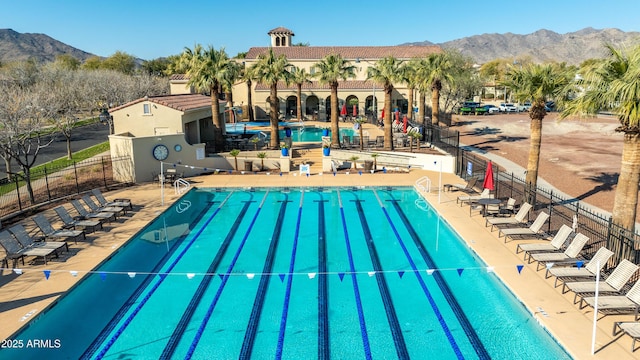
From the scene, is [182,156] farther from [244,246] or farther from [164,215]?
[244,246]

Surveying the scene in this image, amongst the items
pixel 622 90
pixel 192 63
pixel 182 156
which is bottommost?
pixel 182 156

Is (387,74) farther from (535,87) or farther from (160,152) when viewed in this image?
(160,152)

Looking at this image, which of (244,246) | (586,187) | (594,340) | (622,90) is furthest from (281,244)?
(586,187)

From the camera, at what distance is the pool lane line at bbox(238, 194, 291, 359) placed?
390 inches

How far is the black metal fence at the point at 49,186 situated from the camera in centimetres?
1898

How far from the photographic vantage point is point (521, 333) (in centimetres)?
1006

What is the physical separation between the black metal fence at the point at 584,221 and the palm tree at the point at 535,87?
1.13 meters

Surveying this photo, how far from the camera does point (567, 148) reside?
32688mm

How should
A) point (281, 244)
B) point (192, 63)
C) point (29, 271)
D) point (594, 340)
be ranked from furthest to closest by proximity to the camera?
point (192, 63) → point (281, 244) → point (29, 271) → point (594, 340)

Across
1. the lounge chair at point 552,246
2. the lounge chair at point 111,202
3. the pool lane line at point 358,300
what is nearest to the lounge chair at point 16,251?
the lounge chair at point 111,202

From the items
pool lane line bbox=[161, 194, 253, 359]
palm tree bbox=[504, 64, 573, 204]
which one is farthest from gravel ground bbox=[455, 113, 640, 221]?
pool lane line bbox=[161, 194, 253, 359]

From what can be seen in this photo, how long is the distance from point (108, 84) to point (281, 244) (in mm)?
47173

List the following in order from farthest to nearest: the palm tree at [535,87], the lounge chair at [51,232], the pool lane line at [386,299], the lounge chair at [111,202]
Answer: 1. the lounge chair at [111,202]
2. the palm tree at [535,87]
3. the lounge chair at [51,232]
4. the pool lane line at [386,299]

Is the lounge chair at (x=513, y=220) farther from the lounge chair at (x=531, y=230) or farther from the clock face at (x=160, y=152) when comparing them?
the clock face at (x=160, y=152)
